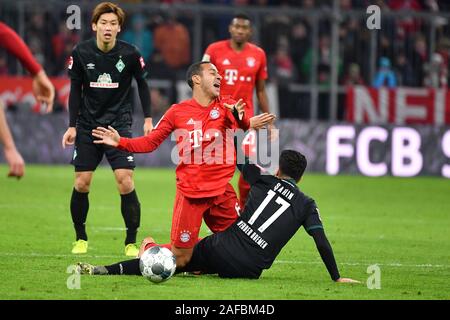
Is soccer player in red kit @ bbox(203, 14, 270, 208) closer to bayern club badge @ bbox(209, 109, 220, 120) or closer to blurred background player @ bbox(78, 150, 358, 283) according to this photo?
bayern club badge @ bbox(209, 109, 220, 120)

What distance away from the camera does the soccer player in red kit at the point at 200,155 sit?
996cm

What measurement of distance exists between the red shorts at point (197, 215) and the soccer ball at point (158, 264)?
40cm

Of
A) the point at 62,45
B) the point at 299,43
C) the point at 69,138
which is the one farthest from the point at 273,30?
the point at 69,138

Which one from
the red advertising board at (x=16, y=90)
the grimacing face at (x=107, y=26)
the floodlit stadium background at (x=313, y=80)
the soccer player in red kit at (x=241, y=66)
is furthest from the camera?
the red advertising board at (x=16, y=90)

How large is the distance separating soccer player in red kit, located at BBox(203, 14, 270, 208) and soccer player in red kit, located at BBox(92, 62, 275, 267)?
360 cm

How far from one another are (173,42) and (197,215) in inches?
555

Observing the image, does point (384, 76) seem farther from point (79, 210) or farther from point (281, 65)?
point (79, 210)

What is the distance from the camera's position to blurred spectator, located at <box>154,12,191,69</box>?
23.7m

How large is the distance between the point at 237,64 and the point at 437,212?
4.90 m

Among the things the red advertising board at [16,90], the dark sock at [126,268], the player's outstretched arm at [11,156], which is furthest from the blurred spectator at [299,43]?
the player's outstretched arm at [11,156]

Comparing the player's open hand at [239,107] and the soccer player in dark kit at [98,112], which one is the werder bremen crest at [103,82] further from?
the player's open hand at [239,107]

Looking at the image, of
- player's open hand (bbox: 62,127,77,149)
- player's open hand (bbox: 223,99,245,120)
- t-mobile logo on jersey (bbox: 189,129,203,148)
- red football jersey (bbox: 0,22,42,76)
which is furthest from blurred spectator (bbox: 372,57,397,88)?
red football jersey (bbox: 0,22,42,76)

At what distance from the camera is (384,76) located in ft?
79.0

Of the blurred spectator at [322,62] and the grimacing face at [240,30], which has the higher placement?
the grimacing face at [240,30]
